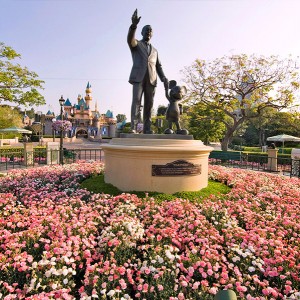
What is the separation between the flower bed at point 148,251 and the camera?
2594mm

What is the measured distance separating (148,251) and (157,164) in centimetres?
268

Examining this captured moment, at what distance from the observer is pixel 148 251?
10.6 feet

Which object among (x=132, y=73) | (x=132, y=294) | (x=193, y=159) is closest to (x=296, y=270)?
(x=132, y=294)

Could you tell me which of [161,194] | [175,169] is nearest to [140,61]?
[175,169]

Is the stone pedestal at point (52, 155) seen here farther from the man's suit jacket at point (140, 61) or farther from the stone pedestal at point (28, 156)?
the man's suit jacket at point (140, 61)

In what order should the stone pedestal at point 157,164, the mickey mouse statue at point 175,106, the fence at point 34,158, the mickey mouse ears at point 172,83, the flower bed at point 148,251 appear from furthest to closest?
the fence at point 34,158 < the mickey mouse ears at point 172,83 < the mickey mouse statue at point 175,106 < the stone pedestal at point 157,164 < the flower bed at point 148,251

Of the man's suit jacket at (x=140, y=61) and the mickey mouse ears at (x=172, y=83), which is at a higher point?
the man's suit jacket at (x=140, y=61)

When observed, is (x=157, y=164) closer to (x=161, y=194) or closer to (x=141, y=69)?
(x=161, y=194)

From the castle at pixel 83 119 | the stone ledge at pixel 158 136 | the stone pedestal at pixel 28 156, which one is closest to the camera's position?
the stone ledge at pixel 158 136

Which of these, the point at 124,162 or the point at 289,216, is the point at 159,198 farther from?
the point at 289,216

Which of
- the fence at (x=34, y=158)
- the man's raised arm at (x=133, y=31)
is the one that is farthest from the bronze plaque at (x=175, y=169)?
the fence at (x=34, y=158)

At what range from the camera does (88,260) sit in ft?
9.99

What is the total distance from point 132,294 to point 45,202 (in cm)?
292

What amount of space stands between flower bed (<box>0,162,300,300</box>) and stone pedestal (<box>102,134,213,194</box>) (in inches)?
28.4
